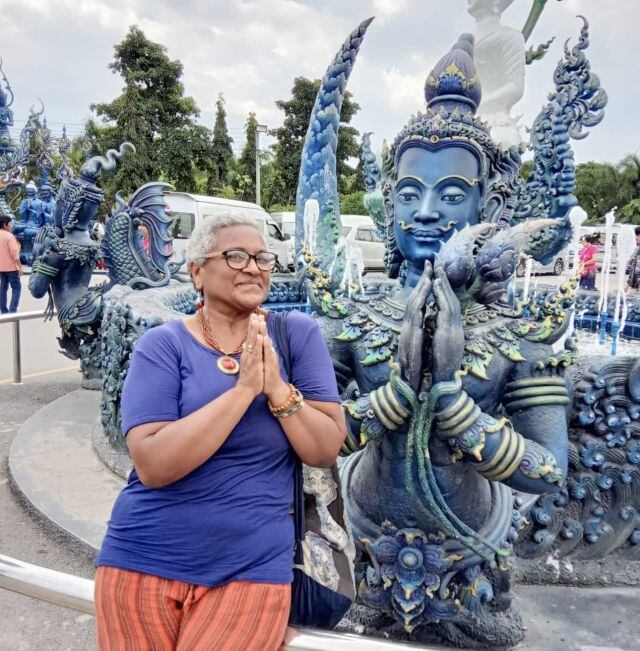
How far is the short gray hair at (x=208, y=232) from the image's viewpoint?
1362 mm

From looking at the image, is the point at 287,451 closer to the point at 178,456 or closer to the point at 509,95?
the point at 178,456

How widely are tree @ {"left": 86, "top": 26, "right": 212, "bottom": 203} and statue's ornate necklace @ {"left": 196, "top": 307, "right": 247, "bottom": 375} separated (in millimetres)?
22810

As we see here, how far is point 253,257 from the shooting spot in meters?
1.36

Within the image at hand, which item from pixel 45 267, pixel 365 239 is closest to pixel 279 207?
pixel 365 239

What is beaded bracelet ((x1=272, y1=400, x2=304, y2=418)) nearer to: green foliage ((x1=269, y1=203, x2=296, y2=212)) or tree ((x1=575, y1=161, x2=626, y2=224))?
green foliage ((x1=269, y1=203, x2=296, y2=212))

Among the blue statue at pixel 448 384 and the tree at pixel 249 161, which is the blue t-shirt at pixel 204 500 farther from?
the tree at pixel 249 161

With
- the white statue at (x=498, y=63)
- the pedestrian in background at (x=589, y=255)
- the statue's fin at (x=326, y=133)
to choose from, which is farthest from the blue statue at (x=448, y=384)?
the pedestrian in background at (x=589, y=255)

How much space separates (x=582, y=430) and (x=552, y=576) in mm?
642

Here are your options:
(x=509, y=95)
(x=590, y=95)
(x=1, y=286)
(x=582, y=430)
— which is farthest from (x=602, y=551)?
(x=1, y=286)

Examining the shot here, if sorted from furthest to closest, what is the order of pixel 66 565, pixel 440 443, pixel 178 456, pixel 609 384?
pixel 66 565 → pixel 609 384 → pixel 440 443 → pixel 178 456

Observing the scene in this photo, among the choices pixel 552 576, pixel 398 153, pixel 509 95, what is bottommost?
pixel 552 576

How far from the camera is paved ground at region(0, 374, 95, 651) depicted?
8.46 ft

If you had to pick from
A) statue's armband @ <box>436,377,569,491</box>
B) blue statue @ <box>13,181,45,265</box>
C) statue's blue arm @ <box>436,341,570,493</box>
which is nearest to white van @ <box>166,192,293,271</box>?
blue statue @ <box>13,181,45,265</box>

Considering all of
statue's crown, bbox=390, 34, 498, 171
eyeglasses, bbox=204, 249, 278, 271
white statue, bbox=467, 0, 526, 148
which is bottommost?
eyeglasses, bbox=204, 249, 278, 271
